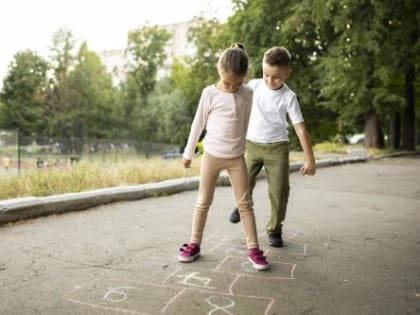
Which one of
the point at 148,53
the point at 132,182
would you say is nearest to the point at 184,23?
the point at 148,53

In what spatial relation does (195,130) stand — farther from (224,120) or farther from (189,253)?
(189,253)

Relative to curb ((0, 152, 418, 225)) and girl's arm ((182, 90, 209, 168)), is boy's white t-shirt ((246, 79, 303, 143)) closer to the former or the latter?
girl's arm ((182, 90, 209, 168))

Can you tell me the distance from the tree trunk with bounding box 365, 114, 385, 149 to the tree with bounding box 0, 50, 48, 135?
33386 mm

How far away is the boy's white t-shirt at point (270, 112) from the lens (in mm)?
4090

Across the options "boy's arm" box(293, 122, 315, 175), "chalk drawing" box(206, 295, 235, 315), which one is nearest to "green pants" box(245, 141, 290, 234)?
"boy's arm" box(293, 122, 315, 175)

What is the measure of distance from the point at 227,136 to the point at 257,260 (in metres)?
0.99

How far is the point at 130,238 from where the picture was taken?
14.6 feet

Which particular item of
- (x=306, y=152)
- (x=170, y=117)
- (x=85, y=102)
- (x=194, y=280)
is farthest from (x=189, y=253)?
(x=85, y=102)

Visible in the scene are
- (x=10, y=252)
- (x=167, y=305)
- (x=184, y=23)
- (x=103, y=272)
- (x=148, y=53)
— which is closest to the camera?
(x=167, y=305)

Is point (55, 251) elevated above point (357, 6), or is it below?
below

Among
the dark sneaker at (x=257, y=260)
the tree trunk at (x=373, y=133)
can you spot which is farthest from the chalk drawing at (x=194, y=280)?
the tree trunk at (x=373, y=133)

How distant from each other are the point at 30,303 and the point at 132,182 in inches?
193

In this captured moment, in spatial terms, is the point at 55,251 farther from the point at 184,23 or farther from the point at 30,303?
the point at 184,23

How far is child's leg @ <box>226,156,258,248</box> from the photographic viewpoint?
144 inches
